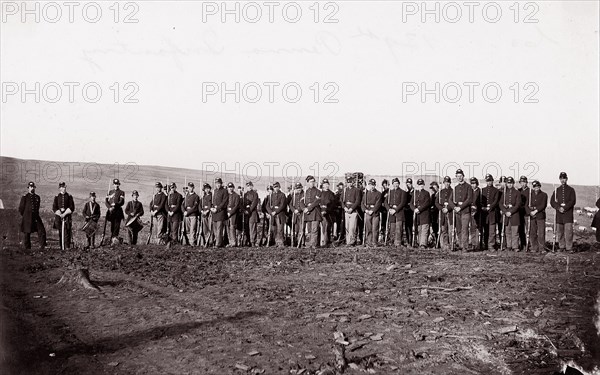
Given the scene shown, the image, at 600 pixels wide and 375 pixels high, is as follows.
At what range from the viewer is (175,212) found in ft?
57.0

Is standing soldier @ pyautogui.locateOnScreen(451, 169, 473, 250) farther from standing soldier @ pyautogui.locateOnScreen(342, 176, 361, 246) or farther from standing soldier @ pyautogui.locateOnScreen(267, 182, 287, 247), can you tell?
standing soldier @ pyautogui.locateOnScreen(267, 182, 287, 247)

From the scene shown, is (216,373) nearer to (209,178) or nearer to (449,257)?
(449,257)

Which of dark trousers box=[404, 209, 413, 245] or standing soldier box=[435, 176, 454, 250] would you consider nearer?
standing soldier box=[435, 176, 454, 250]

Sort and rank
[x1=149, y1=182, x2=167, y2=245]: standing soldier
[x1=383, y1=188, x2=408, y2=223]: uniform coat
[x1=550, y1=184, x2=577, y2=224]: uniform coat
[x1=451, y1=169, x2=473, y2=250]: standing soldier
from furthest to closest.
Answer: [x1=149, y1=182, x2=167, y2=245]: standing soldier, [x1=383, y1=188, x2=408, y2=223]: uniform coat, [x1=451, y1=169, x2=473, y2=250]: standing soldier, [x1=550, y1=184, x2=577, y2=224]: uniform coat

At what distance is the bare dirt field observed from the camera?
6703 mm

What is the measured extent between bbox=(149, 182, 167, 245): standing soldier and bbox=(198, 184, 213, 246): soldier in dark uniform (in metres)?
1.17

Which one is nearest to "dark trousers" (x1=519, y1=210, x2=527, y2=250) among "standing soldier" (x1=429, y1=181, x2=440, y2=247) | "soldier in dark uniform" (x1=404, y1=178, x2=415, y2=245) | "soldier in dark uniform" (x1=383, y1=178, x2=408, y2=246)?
"standing soldier" (x1=429, y1=181, x2=440, y2=247)

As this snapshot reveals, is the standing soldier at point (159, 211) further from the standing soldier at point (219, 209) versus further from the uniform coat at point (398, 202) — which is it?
the uniform coat at point (398, 202)

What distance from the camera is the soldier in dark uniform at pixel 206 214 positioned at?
57.4 feet

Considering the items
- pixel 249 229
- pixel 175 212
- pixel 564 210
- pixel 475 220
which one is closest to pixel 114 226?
pixel 175 212

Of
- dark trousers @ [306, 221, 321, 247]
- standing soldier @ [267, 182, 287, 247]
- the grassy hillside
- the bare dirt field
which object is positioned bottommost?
the bare dirt field

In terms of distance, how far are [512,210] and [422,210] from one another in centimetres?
249

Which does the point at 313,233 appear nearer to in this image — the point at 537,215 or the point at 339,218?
the point at 339,218

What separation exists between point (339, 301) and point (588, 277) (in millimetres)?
5291
